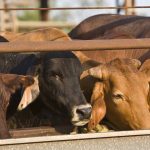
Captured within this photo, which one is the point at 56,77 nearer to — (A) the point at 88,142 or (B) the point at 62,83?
(B) the point at 62,83

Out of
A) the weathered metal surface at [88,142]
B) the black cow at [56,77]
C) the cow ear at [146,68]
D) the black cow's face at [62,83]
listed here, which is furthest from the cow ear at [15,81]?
the weathered metal surface at [88,142]

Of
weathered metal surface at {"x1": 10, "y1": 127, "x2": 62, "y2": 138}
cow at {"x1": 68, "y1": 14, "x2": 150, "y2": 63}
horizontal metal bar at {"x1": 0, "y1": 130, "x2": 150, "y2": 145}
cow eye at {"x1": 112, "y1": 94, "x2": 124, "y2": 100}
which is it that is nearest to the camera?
horizontal metal bar at {"x1": 0, "y1": 130, "x2": 150, "y2": 145}

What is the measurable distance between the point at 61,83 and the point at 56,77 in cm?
11

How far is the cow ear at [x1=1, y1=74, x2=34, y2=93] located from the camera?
5.29m

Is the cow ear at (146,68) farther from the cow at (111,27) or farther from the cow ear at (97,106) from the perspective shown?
the cow at (111,27)

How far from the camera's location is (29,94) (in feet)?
17.3

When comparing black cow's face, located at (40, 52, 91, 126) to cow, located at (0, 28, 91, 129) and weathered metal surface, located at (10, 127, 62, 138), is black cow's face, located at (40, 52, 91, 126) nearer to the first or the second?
cow, located at (0, 28, 91, 129)

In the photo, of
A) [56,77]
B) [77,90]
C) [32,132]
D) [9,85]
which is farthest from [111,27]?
[32,132]

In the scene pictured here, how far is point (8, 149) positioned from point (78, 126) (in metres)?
1.44

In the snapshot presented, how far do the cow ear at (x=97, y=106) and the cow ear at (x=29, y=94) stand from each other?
447 millimetres

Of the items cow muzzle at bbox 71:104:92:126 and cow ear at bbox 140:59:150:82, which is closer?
cow muzzle at bbox 71:104:92:126

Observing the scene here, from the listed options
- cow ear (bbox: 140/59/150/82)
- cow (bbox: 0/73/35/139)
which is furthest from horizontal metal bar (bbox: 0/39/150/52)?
cow ear (bbox: 140/59/150/82)

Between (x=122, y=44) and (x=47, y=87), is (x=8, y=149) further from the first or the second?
(x=47, y=87)

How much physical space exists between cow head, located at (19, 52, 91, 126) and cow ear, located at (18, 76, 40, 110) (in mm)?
28
